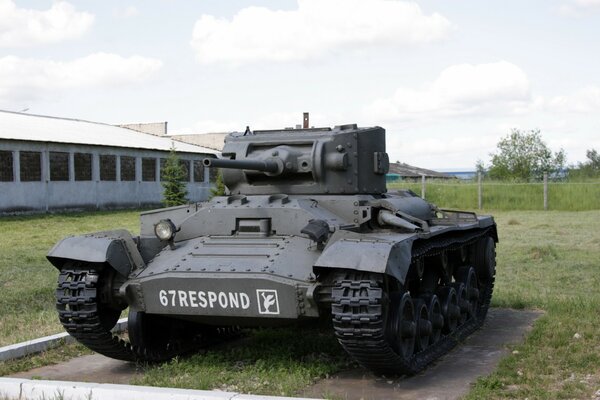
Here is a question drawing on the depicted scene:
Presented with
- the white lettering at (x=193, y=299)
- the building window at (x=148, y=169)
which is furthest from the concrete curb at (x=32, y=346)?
the building window at (x=148, y=169)

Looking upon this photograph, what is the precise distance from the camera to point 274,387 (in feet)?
24.7

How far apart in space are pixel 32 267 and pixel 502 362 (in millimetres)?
10282

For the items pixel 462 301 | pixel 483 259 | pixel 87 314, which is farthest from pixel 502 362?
pixel 87 314

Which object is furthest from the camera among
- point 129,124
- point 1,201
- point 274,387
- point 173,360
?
point 129,124

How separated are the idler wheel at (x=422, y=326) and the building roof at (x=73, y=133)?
2231 centimetres

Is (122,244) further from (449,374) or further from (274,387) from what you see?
(449,374)

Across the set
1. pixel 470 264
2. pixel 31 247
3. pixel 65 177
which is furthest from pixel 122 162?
pixel 470 264

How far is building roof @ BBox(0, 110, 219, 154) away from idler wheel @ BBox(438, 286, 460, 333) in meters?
21.5

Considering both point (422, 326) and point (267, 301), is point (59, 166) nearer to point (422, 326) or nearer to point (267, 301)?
point (422, 326)

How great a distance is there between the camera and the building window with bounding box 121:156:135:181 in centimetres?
3516

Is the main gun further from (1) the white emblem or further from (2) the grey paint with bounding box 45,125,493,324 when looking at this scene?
(1) the white emblem

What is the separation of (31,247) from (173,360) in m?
12.7

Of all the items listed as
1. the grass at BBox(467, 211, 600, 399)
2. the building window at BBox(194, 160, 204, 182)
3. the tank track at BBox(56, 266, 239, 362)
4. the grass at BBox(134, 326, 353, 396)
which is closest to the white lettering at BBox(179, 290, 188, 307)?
the grass at BBox(134, 326, 353, 396)

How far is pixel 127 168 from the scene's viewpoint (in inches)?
1396
